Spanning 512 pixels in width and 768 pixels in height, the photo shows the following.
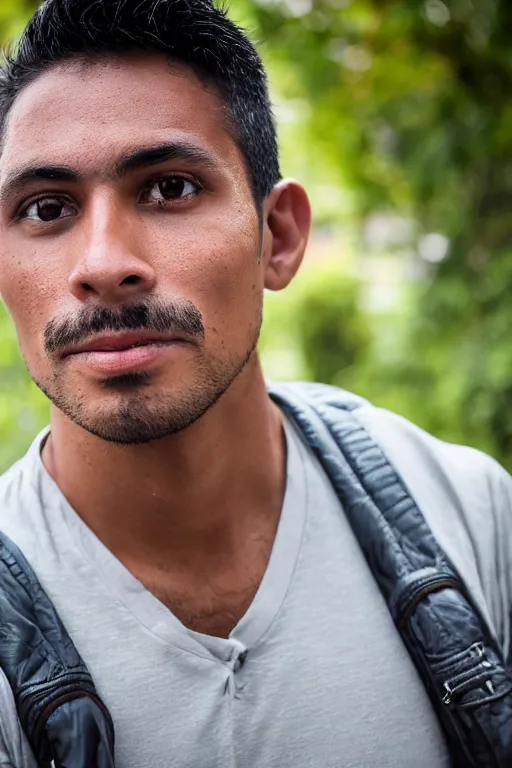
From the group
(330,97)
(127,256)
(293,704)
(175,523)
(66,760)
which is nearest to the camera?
(66,760)

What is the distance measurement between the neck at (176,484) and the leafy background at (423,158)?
1570mm

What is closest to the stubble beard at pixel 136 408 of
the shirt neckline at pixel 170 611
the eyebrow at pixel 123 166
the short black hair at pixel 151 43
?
the shirt neckline at pixel 170 611

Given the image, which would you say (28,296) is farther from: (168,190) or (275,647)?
(275,647)

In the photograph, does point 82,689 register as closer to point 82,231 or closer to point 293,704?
point 293,704

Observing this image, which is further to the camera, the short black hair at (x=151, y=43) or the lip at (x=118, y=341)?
the short black hair at (x=151, y=43)

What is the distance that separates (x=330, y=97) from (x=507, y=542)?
3.39 meters

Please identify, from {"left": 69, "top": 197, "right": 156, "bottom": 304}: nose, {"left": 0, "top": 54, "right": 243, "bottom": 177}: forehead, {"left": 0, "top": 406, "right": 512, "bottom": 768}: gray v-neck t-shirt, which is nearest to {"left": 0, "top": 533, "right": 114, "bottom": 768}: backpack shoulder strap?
{"left": 0, "top": 406, "right": 512, "bottom": 768}: gray v-neck t-shirt

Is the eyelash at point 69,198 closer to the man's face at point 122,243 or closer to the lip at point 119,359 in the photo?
the man's face at point 122,243

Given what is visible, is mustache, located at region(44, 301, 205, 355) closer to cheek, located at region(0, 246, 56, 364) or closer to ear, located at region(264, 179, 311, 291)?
cheek, located at region(0, 246, 56, 364)

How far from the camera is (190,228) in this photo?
1.85 meters

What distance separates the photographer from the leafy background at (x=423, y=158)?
4020 millimetres

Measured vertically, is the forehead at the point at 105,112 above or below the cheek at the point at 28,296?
above

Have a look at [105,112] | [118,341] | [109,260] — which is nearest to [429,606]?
[118,341]

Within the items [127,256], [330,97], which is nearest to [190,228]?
[127,256]
